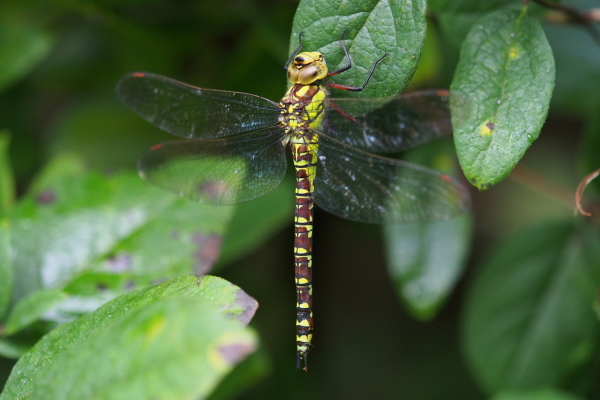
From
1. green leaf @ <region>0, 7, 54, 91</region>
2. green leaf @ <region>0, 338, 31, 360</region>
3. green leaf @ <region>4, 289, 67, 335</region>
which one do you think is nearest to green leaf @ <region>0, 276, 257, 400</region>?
green leaf @ <region>4, 289, 67, 335</region>

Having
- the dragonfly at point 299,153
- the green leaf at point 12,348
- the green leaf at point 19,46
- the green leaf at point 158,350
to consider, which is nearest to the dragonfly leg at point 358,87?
the dragonfly at point 299,153

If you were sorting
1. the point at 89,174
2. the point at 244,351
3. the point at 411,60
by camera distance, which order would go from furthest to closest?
1. the point at 89,174
2. the point at 411,60
3. the point at 244,351

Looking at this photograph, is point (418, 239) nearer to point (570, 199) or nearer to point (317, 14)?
point (570, 199)

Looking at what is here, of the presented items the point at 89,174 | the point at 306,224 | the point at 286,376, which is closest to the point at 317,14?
the point at 306,224

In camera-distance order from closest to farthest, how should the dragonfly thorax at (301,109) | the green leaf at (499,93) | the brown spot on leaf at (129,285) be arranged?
1. the green leaf at (499,93)
2. the brown spot on leaf at (129,285)
3. the dragonfly thorax at (301,109)

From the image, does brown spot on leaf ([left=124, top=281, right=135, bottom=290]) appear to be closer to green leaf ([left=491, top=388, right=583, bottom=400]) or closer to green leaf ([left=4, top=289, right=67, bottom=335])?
green leaf ([left=4, top=289, right=67, bottom=335])

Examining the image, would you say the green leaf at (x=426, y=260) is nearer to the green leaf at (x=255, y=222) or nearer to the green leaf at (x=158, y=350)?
the green leaf at (x=255, y=222)
